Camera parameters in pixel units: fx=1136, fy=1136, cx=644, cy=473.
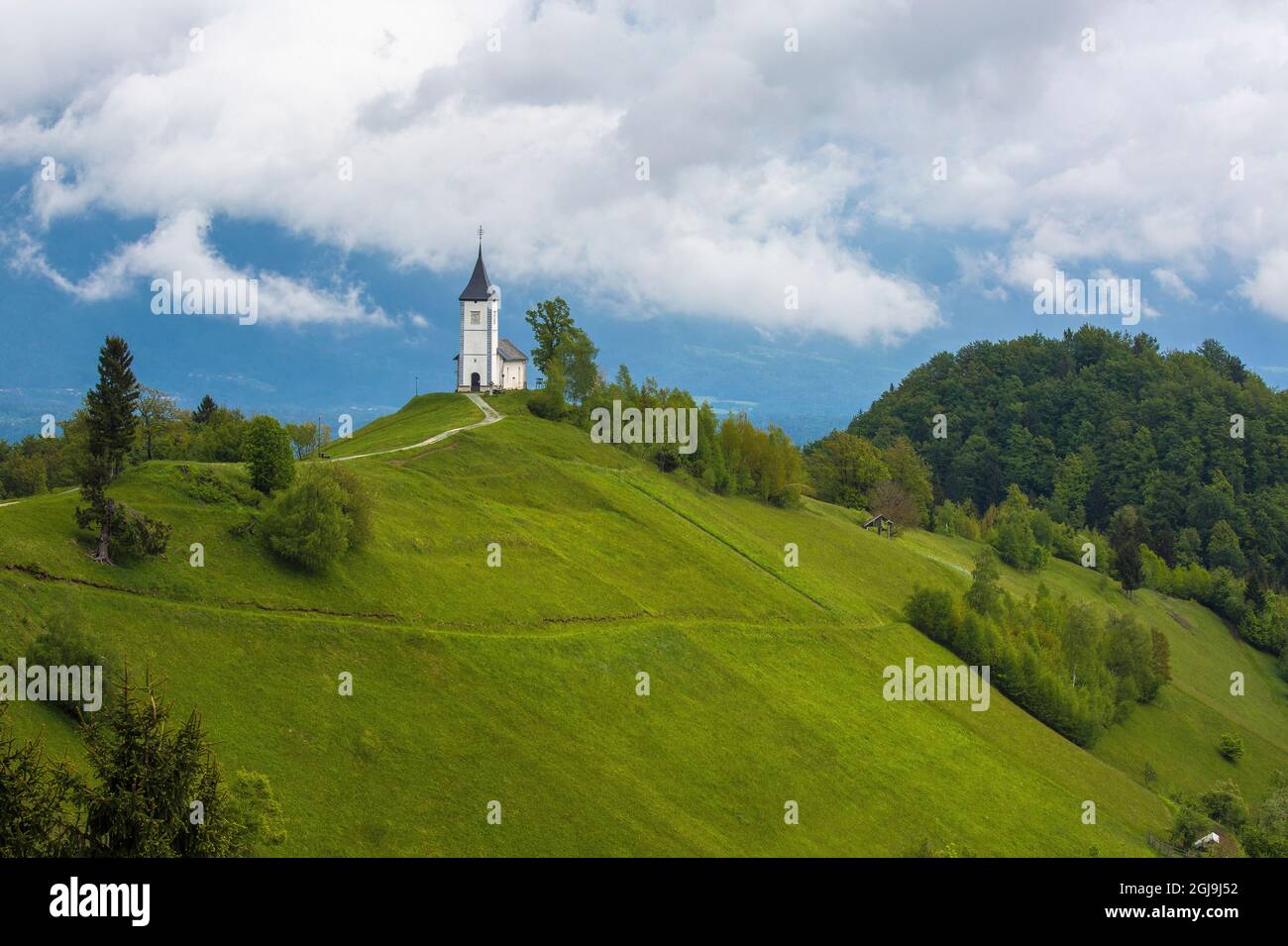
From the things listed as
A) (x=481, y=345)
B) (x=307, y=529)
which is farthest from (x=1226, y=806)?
(x=481, y=345)

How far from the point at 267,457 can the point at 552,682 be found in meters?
21.5

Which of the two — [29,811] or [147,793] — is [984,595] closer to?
[147,793]

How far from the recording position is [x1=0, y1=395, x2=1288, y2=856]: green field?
4806cm

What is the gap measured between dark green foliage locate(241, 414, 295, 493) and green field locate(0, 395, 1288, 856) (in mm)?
1571

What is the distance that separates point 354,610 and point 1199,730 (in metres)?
89.2

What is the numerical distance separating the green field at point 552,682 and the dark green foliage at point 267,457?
157 cm

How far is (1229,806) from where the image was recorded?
83188 mm

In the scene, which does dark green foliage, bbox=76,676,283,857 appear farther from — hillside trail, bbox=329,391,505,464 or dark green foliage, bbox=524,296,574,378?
dark green foliage, bbox=524,296,574,378

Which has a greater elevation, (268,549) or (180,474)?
(180,474)

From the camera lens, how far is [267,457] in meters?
66.3
